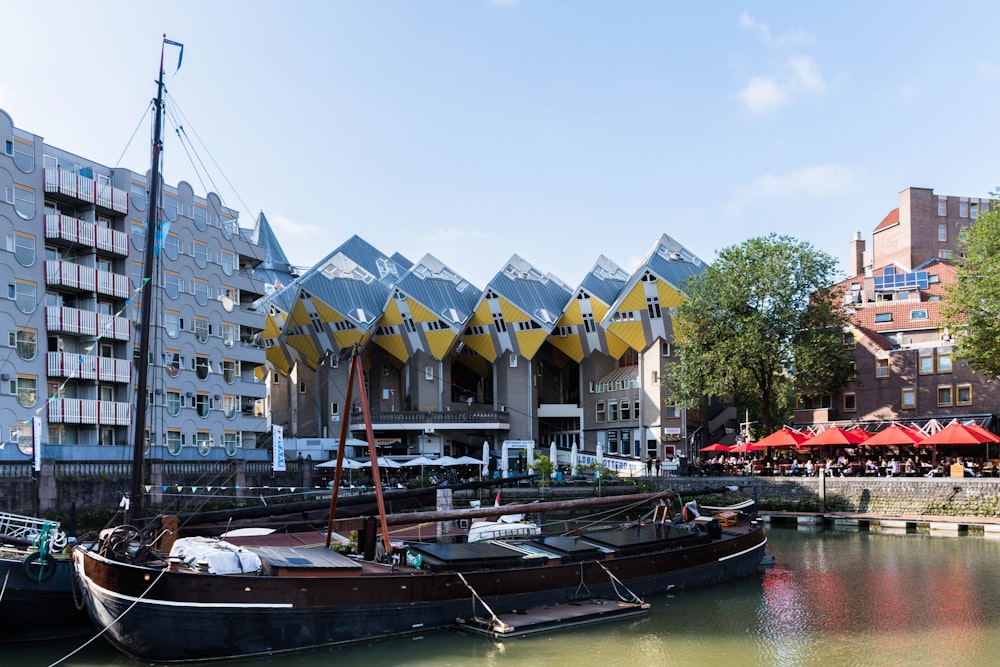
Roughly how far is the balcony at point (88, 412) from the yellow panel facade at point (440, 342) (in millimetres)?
30918

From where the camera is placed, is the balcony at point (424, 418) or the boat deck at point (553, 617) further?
the balcony at point (424, 418)

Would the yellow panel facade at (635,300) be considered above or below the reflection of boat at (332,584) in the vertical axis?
above

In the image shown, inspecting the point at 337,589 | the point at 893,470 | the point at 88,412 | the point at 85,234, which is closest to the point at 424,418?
the point at 88,412

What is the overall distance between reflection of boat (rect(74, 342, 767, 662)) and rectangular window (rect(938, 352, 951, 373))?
128 feet

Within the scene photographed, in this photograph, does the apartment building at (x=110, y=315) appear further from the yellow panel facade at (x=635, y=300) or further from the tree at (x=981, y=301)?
the tree at (x=981, y=301)

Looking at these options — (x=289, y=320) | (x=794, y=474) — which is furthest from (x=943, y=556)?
(x=289, y=320)

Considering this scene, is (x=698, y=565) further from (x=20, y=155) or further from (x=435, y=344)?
(x=435, y=344)

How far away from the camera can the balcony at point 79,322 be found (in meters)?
46.4

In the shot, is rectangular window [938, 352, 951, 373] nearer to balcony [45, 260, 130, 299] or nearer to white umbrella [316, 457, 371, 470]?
white umbrella [316, 457, 371, 470]

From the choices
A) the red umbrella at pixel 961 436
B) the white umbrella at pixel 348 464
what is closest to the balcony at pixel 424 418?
the white umbrella at pixel 348 464

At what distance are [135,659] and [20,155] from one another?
112 ft

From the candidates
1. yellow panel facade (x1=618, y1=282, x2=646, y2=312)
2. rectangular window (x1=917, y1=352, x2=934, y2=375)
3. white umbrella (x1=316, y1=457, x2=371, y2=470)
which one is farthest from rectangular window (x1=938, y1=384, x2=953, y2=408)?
white umbrella (x1=316, y1=457, x2=371, y2=470)

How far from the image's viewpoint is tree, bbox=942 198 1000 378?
153 feet

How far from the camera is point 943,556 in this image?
113 ft
